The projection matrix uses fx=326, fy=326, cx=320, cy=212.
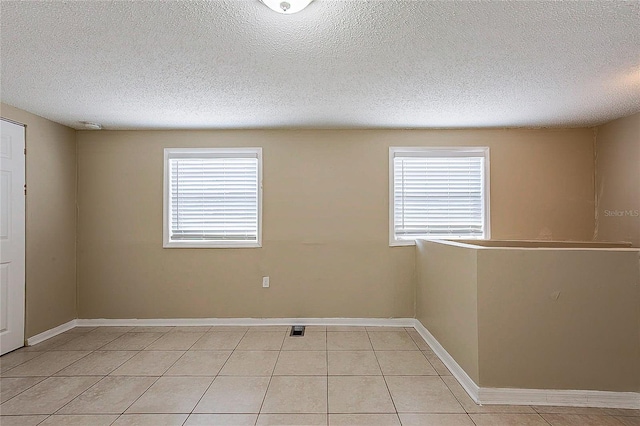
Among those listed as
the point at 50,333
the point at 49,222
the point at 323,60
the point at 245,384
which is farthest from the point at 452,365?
the point at 49,222

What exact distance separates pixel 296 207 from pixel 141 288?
2.10m

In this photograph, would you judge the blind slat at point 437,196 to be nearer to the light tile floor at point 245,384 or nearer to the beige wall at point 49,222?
the light tile floor at point 245,384

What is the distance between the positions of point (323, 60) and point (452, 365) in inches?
101

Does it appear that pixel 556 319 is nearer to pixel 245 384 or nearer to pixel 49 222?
pixel 245 384

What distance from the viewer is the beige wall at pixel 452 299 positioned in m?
2.32

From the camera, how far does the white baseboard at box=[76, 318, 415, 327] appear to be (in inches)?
153

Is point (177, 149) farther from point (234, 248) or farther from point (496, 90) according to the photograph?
point (496, 90)

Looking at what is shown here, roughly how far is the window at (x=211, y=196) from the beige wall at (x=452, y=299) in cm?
202

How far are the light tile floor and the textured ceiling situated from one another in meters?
2.35

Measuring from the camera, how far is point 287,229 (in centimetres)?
393

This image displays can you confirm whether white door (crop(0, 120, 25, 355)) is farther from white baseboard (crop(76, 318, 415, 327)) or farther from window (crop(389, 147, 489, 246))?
window (crop(389, 147, 489, 246))

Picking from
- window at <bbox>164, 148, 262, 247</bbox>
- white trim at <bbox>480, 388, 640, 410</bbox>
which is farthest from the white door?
white trim at <bbox>480, 388, 640, 410</bbox>

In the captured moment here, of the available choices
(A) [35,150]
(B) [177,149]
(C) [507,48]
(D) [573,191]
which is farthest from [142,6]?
(D) [573,191]

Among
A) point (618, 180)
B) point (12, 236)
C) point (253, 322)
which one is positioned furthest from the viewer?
point (253, 322)
